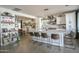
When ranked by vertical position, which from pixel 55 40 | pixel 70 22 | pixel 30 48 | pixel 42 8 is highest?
pixel 42 8

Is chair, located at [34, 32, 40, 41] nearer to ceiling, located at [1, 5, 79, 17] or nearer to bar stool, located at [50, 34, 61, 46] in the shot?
bar stool, located at [50, 34, 61, 46]

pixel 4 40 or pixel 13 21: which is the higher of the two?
pixel 13 21

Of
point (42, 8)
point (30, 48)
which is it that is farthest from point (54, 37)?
point (42, 8)

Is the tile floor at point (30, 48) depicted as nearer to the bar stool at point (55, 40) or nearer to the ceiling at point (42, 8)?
the bar stool at point (55, 40)

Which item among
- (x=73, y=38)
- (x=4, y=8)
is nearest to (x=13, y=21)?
(x=4, y=8)

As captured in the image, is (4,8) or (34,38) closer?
(4,8)

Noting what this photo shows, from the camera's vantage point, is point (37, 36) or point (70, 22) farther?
point (37, 36)

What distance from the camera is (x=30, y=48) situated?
8.95ft

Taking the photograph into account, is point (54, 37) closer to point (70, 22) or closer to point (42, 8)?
point (70, 22)

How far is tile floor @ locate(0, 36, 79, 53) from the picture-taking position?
2.67m

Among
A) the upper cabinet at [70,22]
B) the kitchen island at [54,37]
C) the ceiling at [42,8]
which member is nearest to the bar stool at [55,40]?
the kitchen island at [54,37]
